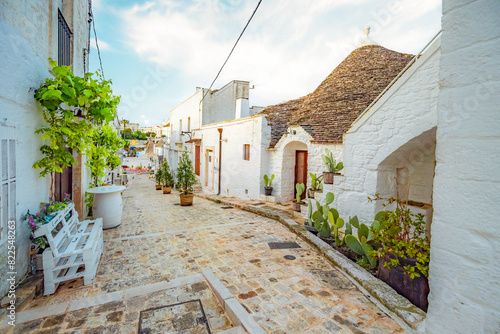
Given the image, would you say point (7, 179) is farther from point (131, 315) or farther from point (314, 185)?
point (314, 185)

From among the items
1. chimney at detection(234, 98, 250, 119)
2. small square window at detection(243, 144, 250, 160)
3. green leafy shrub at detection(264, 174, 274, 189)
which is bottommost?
green leafy shrub at detection(264, 174, 274, 189)

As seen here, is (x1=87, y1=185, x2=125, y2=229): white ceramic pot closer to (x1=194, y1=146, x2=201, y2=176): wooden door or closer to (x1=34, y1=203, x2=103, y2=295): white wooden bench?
(x1=34, y1=203, x2=103, y2=295): white wooden bench

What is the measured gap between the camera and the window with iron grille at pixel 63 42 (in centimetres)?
464

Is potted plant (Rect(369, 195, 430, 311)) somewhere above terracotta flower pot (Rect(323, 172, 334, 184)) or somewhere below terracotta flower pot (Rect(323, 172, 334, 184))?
below

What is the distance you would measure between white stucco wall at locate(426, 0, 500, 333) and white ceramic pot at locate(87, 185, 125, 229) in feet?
20.3

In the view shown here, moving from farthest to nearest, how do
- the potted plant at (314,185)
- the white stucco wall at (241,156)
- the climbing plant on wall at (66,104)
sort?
the white stucco wall at (241,156) < the potted plant at (314,185) < the climbing plant on wall at (66,104)

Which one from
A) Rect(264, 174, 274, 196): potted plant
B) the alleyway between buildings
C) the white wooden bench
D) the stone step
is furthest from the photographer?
Rect(264, 174, 274, 196): potted plant

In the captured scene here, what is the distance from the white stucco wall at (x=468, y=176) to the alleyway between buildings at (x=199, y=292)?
158cm

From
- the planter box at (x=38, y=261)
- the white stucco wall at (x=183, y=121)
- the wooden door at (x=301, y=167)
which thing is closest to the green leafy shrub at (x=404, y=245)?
the planter box at (x=38, y=261)

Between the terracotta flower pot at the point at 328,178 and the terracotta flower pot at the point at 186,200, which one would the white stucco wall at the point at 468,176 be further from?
the terracotta flower pot at the point at 186,200

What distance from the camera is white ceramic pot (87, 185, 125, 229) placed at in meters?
5.79

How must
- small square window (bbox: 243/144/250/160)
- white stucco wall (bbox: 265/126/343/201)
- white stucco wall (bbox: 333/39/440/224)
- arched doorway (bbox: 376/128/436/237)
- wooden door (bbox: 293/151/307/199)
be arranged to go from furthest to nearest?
small square window (bbox: 243/144/250/160) < wooden door (bbox: 293/151/307/199) < white stucco wall (bbox: 265/126/343/201) < arched doorway (bbox: 376/128/436/237) < white stucco wall (bbox: 333/39/440/224)

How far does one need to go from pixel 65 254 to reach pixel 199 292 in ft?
6.32

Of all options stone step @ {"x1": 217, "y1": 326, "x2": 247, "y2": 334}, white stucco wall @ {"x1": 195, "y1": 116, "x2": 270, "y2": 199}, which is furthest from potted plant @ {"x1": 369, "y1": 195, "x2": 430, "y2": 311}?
white stucco wall @ {"x1": 195, "y1": 116, "x2": 270, "y2": 199}
